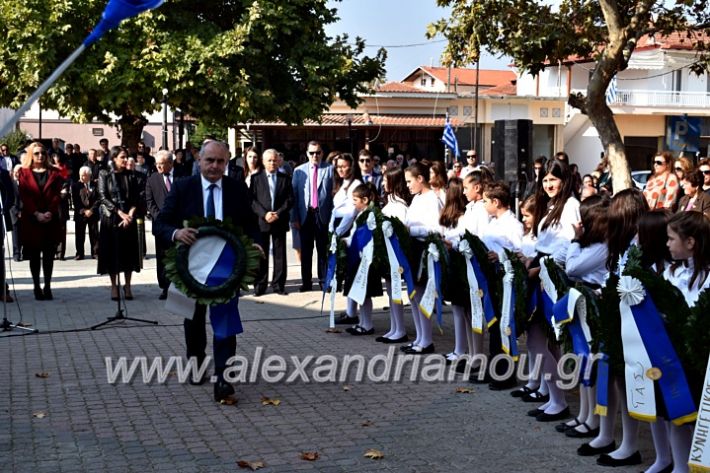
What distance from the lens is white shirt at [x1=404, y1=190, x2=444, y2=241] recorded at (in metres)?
9.71

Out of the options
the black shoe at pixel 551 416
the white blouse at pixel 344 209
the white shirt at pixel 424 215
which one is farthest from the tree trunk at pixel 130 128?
the black shoe at pixel 551 416

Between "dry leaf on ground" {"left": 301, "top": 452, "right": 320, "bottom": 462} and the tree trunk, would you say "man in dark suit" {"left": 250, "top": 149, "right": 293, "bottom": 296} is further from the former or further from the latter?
the tree trunk

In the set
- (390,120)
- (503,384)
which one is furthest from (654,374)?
(390,120)

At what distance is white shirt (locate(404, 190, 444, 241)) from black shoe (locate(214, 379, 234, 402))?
9.67ft

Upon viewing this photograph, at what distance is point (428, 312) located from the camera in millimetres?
9203

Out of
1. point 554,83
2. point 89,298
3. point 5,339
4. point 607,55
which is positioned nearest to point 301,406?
point 5,339

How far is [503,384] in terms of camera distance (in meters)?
8.12

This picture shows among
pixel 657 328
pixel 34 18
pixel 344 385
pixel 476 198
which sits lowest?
pixel 344 385

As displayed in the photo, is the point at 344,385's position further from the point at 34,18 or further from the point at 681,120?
the point at 681,120

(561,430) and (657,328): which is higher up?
(657,328)

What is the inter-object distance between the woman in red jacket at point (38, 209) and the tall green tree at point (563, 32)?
7.11 m

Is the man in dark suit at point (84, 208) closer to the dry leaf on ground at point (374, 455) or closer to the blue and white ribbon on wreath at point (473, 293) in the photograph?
the blue and white ribbon on wreath at point (473, 293)

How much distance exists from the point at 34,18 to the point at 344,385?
2134cm

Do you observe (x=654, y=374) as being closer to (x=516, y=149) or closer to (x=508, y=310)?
(x=508, y=310)
